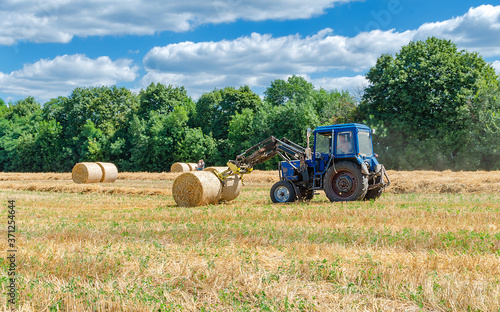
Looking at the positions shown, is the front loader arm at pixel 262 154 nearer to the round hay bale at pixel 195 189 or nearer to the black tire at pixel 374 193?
the round hay bale at pixel 195 189

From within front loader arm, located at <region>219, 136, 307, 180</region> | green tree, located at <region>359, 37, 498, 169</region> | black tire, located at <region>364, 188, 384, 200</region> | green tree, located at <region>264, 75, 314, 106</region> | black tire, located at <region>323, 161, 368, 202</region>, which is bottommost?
black tire, located at <region>364, 188, 384, 200</region>

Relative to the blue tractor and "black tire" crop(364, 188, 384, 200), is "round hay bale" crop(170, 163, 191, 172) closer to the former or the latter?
the blue tractor

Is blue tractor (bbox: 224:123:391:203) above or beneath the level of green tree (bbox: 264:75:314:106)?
beneath

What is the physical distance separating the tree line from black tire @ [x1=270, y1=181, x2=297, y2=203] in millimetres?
19061

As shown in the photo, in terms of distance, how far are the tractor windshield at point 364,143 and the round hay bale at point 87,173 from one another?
18.8 meters

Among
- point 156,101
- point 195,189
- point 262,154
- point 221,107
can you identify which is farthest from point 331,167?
point 156,101

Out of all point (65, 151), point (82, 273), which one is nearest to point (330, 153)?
point (82, 273)

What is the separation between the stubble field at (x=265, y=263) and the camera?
482cm

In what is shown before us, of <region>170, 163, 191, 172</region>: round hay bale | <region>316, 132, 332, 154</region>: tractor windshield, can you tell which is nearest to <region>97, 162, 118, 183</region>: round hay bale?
<region>170, 163, 191, 172</region>: round hay bale

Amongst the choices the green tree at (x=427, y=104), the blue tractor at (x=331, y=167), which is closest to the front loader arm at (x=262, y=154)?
the blue tractor at (x=331, y=167)

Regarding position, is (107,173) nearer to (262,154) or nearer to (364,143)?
(262,154)

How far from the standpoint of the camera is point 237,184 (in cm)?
1614

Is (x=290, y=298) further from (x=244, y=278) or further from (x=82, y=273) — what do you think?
(x=82, y=273)

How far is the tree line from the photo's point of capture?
3478 centimetres
